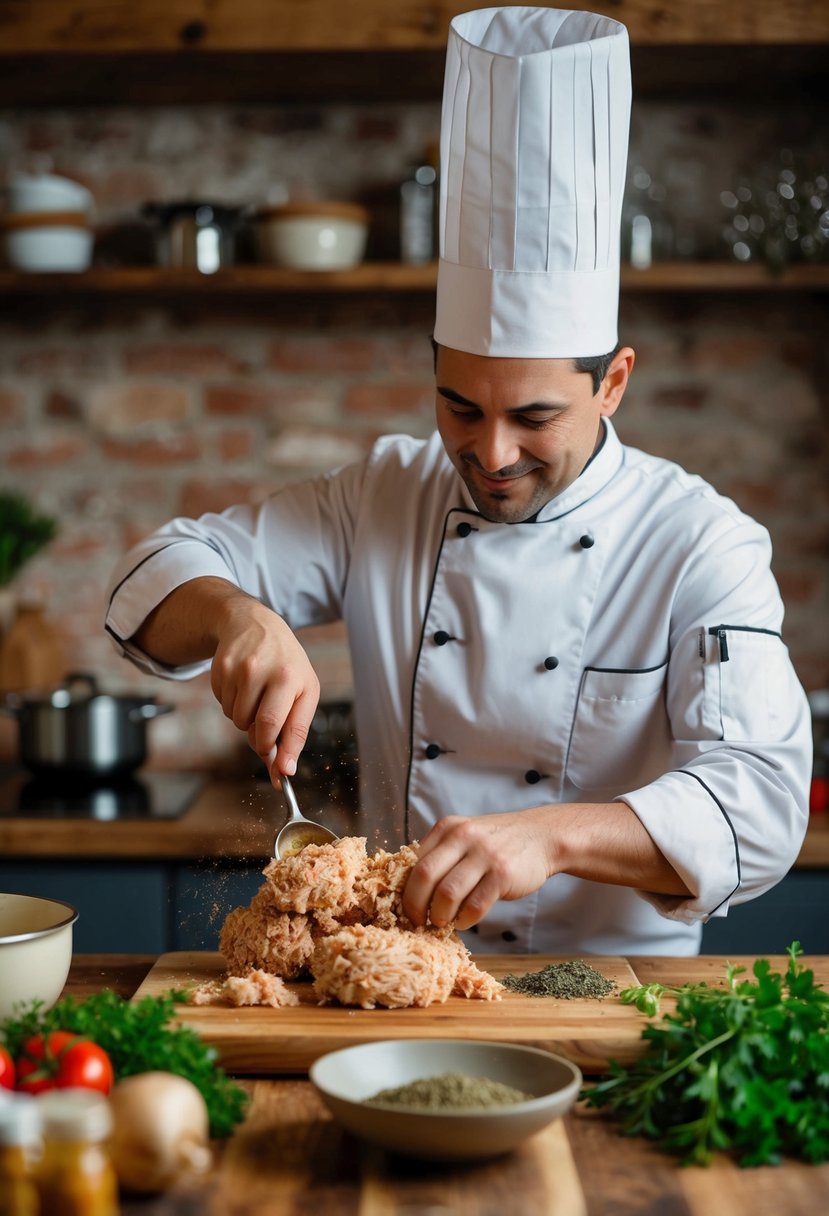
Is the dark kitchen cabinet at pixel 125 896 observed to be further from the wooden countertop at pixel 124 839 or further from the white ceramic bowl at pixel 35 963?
the white ceramic bowl at pixel 35 963

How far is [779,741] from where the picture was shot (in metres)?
1.57

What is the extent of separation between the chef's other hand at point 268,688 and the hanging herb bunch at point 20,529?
1.67 metres

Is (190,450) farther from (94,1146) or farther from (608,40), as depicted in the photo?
(94,1146)

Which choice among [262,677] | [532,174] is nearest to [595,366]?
[532,174]

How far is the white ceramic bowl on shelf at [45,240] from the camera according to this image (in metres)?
2.88

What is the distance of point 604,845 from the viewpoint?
1.42m

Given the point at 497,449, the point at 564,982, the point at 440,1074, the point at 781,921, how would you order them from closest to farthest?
the point at 440,1074
the point at 564,982
the point at 497,449
the point at 781,921

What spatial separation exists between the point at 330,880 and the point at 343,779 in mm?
1322

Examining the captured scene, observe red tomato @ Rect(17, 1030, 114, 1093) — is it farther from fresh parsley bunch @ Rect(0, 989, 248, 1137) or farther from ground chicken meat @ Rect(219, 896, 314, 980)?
ground chicken meat @ Rect(219, 896, 314, 980)

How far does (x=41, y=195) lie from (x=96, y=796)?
4.41 ft

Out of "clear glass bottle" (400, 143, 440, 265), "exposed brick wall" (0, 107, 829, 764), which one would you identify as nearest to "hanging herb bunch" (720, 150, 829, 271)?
"exposed brick wall" (0, 107, 829, 764)

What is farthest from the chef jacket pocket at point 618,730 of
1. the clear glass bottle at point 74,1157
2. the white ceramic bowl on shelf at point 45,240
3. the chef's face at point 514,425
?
the white ceramic bowl on shelf at point 45,240

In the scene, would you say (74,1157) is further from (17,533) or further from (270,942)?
(17,533)

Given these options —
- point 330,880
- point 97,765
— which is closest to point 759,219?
point 97,765
